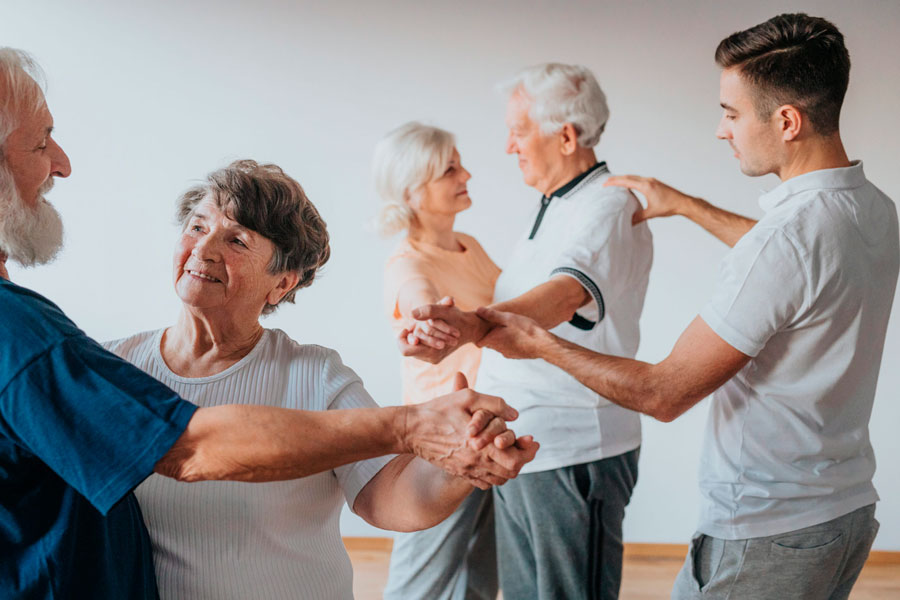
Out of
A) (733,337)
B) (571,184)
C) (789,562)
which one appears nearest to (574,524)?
(789,562)

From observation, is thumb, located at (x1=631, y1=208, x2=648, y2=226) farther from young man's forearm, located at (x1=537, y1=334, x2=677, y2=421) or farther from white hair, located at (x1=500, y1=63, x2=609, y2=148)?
young man's forearm, located at (x1=537, y1=334, x2=677, y2=421)

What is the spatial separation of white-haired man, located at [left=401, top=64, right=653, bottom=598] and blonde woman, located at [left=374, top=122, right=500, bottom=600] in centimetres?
31

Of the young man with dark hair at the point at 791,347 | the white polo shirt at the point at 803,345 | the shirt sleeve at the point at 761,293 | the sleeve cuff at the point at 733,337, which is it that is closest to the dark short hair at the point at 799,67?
the young man with dark hair at the point at 791,347

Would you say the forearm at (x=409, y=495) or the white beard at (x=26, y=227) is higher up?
the white beard at (x=26, y=227)

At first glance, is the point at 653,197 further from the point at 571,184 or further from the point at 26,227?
the point at 26,227

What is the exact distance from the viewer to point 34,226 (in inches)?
51.0

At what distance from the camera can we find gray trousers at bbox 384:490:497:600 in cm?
263

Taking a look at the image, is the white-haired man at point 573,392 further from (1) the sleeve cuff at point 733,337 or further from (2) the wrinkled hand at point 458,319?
(1) the sleeve cuff at point 733,337

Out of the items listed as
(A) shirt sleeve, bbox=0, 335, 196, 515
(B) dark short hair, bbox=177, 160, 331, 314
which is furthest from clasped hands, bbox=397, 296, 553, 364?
(A) shirt sleeve, bbox=0, 335, 196, 515

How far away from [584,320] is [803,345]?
657mm

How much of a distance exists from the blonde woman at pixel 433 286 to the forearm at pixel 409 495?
1.01m

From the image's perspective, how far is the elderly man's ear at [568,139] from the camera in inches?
94.7

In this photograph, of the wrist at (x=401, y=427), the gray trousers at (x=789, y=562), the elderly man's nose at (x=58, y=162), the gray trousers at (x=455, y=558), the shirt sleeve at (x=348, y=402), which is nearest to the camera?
the wrist at (x=401, y=427)

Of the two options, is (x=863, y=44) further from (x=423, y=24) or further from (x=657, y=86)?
(x=423, y=24)
